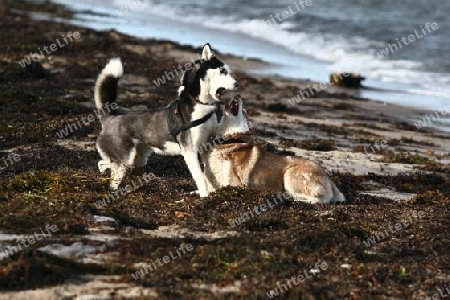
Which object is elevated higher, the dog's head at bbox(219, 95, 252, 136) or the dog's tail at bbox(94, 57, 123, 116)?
the dog's tail at bbox(94, 57, 123, 116)

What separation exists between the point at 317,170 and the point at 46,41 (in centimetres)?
1646

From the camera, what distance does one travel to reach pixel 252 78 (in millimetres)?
21188

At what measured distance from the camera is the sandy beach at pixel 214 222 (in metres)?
5.66

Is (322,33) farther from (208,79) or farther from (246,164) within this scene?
(208,79)

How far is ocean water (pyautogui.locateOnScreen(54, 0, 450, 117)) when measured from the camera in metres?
24.1

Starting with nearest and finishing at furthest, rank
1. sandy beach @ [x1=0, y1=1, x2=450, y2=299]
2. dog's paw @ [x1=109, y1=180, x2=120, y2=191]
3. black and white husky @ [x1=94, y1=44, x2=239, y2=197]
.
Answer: sandy beach @ [x1=0, y1=1, x2=450, y2=299]
black and white husky @ [x1=94, y1=44, x2=239, y2=197]
dog's paw @ [x1=109, y1=180, x2=120, y2=191]

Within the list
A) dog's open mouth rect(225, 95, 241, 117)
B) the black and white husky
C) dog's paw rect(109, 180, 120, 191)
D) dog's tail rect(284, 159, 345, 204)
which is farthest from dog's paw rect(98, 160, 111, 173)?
dog's tail rect(284, 159, 345, 204)

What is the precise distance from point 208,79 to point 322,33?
89.9 feet

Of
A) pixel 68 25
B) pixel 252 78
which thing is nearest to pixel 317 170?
pixel 252 78

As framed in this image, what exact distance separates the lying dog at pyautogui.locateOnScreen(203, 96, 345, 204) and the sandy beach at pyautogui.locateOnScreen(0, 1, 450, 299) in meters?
0.39

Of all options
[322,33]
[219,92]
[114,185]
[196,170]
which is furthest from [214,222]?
[322,33]

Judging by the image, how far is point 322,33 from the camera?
1387 inches

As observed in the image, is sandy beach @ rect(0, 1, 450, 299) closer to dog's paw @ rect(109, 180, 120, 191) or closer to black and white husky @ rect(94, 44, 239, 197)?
dog's paw @ rect(109, 180, 120, 191)

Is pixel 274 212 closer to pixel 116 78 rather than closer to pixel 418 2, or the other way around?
pixel 116 78
